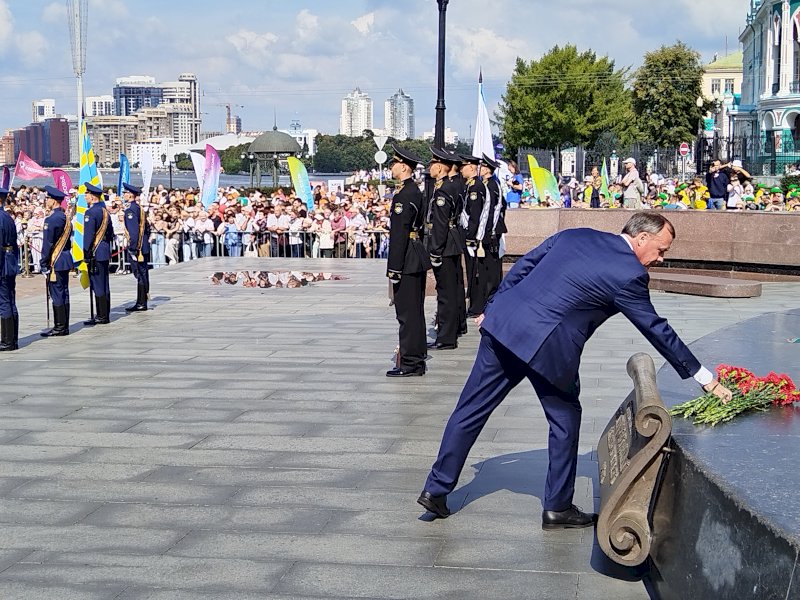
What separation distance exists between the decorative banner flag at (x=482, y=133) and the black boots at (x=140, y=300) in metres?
5.11

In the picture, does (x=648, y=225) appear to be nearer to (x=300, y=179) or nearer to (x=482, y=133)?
(x=482, y=133)

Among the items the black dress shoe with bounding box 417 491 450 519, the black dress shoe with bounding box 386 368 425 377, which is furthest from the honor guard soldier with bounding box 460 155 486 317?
the black dress shoe with bounding box 417 491 450 519

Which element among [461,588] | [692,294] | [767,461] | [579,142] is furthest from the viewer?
[579,142]

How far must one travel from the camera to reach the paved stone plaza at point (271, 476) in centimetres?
491

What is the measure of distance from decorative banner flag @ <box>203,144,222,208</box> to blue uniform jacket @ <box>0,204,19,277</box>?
1325cm

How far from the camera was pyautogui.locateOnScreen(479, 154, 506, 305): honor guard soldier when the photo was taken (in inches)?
516

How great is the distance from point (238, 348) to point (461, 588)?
23.5 feet

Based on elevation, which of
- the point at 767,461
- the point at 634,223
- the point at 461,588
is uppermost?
the point at 634,223

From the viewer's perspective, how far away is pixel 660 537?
14.7ft

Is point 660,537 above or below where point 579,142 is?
below

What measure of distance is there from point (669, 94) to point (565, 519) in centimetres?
6872

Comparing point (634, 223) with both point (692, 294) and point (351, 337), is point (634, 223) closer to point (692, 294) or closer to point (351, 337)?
point (351, 337)

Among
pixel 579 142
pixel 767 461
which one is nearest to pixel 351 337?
pixel 767 461

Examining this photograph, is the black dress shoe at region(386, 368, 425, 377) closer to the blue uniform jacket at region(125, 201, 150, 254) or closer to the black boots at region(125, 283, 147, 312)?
the black boots at region(125, 283, 147, 312)
